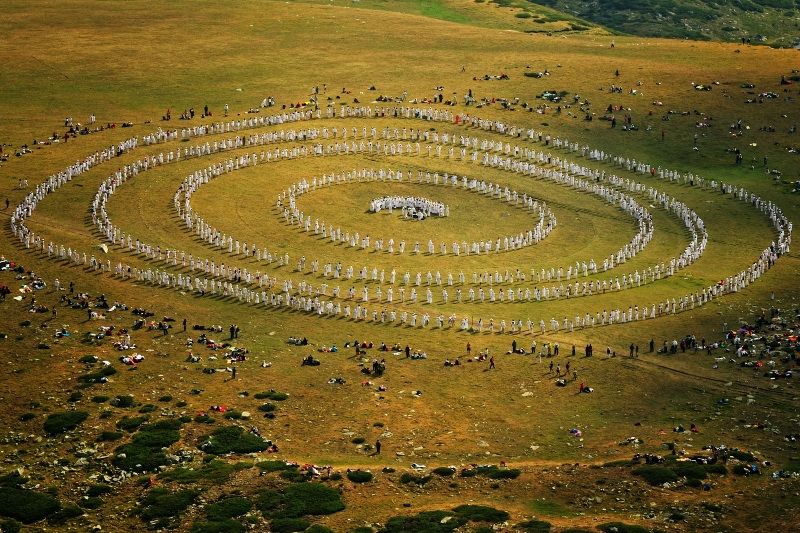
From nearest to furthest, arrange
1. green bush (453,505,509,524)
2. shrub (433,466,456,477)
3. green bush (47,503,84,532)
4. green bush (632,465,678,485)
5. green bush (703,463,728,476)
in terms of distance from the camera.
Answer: green bush (47,503,84,532) → green bush (453,505,509,524) → green bush (632,465,678,485) → shrub (433,466,456,477) → green bush (703,463,728,476)

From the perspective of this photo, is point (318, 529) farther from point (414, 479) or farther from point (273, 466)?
point (414, 479)

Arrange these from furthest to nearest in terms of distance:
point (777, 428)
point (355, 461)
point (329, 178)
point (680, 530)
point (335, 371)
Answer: point (329, 178)
point (335, 371)
point (777, 428)
point (355, 461)
point (680, 530)

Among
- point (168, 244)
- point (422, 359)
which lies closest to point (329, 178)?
point (168, 244)

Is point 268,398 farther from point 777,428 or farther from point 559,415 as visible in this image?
point 777,428

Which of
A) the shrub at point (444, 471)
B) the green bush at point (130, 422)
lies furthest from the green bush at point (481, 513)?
the green bush at point (130, 422)

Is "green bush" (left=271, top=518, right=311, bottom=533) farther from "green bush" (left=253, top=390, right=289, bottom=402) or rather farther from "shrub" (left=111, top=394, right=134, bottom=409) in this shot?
"shrub" (left=111, top=394, right=134, bottom=409)

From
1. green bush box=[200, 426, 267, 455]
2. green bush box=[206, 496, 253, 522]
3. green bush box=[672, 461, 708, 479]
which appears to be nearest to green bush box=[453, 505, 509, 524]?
green bush box=[672, 461, 708, 479]
